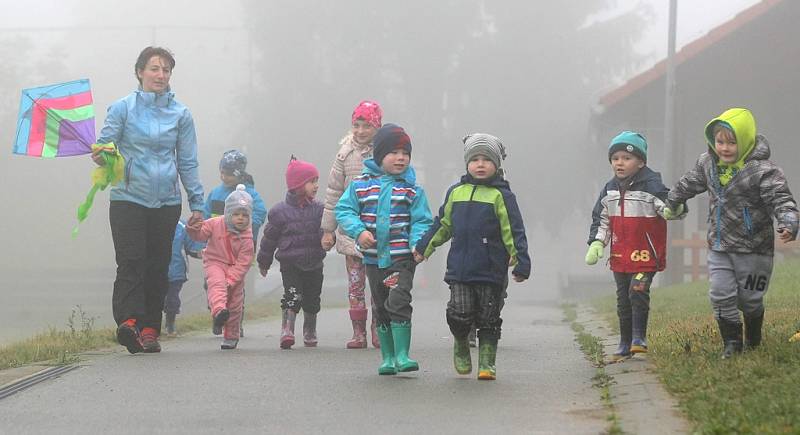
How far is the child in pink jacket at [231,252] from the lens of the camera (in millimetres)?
10086

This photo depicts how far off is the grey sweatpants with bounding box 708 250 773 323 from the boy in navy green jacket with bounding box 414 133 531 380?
3.58ft

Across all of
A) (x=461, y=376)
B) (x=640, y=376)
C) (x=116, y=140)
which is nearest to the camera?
(x=640, y=376)

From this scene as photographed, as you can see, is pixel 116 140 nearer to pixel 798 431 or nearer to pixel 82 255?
pixel 798 431

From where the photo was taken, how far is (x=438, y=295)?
40.0 meters

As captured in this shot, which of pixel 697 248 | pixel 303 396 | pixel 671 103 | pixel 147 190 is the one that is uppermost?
pixel 671 103

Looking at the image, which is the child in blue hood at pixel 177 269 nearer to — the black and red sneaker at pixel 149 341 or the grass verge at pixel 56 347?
the grass verge at pixel 56 347

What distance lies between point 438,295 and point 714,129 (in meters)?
32.7

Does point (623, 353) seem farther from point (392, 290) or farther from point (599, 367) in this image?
point (392, 290)

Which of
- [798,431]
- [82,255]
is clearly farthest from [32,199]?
[798,431]

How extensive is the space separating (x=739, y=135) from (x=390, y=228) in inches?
80.8

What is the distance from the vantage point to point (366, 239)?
25.4 feet

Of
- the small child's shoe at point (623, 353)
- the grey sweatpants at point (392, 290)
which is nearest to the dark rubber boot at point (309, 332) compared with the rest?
the grey sweatpants at point (392, 290)

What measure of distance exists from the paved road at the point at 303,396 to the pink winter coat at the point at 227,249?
902 millimetres

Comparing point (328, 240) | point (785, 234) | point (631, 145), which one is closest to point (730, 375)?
point (785, 234)
